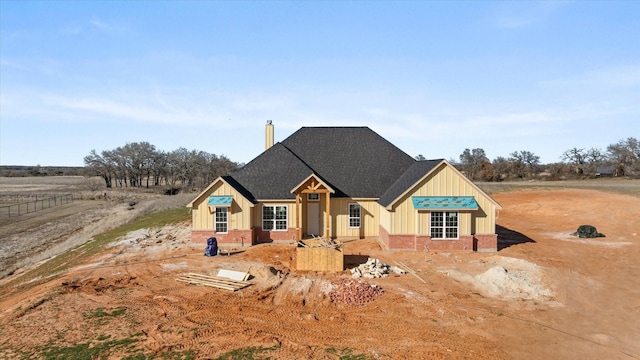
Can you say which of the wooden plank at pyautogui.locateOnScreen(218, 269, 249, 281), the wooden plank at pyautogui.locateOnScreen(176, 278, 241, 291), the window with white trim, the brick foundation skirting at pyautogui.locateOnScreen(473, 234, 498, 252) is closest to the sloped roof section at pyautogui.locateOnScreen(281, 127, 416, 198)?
the brick foundation skirting at pyautogui.locateOnScreen(473, 234, 498, 252)

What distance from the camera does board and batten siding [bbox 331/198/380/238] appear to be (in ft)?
83.1

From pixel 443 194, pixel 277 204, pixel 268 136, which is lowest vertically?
pixel 277 204

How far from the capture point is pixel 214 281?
653 inches

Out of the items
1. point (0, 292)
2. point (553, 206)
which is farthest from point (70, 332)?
point (553, 206)

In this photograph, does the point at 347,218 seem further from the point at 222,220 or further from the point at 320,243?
the point at 222,220

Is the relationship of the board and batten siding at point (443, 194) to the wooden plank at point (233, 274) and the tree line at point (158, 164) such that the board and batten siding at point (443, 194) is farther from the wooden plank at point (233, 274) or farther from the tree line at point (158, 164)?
the tree line at point (158, 164)

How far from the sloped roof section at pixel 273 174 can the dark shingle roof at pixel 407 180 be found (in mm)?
5557

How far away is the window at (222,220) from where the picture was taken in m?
23.5

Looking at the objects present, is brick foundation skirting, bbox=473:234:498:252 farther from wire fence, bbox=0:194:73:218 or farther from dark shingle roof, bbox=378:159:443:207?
wire fence, bbox=0:194:73:218

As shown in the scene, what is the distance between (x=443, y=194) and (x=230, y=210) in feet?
42.4

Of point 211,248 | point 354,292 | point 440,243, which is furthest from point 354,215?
point 354,292

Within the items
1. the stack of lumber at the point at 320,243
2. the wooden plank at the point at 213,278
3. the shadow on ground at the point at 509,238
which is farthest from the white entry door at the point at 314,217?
the shadow on ground at the point at 509,238

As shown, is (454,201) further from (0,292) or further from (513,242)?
(0,292)

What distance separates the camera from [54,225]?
135ft
